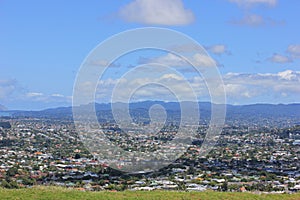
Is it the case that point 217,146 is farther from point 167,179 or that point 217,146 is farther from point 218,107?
point 218,107

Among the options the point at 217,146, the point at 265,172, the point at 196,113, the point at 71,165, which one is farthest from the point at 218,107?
the point at 217,146

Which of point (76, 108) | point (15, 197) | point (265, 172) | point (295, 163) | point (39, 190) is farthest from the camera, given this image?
point (295, 163)

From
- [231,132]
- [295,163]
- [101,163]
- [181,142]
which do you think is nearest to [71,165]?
[101,163]

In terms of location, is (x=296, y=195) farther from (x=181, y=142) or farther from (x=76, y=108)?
(x=181, y=142)

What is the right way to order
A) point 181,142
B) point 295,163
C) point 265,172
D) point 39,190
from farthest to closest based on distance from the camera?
point 295,163
point 181,142
point 265,172
point 39,190

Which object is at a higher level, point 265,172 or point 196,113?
point 196,113

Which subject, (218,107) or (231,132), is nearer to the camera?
(218,107)
